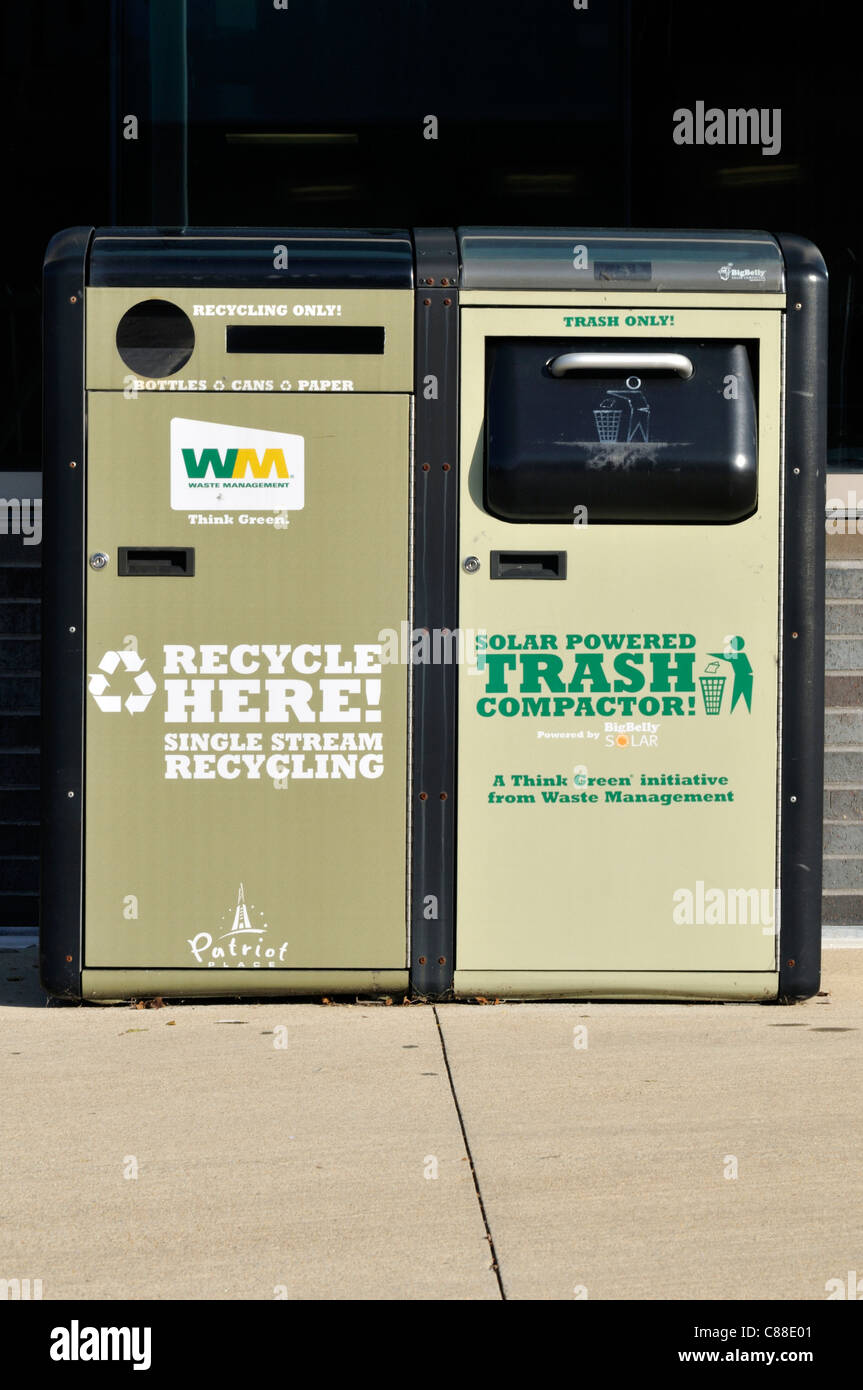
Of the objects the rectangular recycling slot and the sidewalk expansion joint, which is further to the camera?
the rectangular recycling slot

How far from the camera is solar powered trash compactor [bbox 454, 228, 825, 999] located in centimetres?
512

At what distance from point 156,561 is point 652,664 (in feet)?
5.27

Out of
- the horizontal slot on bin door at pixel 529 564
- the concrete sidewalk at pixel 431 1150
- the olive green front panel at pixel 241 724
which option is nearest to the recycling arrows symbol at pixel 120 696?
the olive green front panel at pixel 241 724

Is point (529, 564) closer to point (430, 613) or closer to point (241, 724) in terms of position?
point (430, 613)

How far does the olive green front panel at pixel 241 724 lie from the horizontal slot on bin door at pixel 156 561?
0.07 feet

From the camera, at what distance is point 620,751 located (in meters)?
5.17

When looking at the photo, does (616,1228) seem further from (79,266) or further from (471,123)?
(471,123)

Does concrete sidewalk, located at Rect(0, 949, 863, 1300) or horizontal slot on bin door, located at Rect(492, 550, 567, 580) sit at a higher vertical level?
horizontal slot on bin door, located at Rect(492, 550, 567, 580)

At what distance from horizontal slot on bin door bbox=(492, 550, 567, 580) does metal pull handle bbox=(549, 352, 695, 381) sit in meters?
0.57

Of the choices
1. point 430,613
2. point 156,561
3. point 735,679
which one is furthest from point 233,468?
point 735,679

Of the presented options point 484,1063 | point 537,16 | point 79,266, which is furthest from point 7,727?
point 537,16

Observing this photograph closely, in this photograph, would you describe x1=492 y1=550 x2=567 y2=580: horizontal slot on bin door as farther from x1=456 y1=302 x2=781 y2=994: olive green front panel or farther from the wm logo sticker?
the wm logo sticker

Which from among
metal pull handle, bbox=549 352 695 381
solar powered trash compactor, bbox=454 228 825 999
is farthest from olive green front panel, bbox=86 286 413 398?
metal pull handle, bbox=549 352 695 381

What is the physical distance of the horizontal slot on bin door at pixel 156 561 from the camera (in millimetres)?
5133
